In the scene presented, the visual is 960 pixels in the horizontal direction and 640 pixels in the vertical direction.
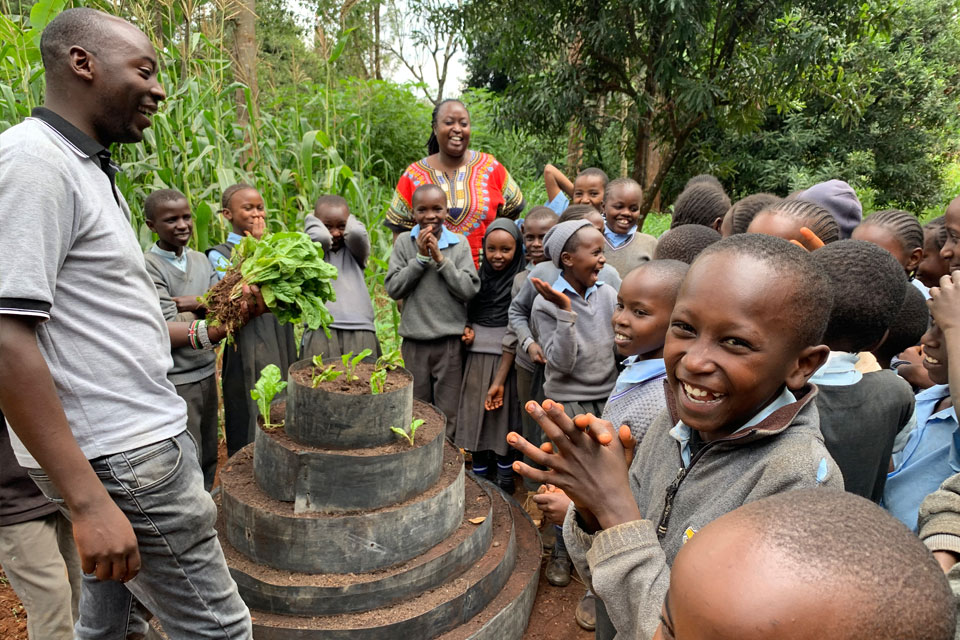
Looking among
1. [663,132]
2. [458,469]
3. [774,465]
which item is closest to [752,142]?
[663,132]

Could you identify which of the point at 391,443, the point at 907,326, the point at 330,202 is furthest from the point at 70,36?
the point at 907,326

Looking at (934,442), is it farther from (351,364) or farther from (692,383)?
(351,364)

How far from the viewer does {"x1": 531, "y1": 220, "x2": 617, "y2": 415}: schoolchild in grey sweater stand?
10.1ft

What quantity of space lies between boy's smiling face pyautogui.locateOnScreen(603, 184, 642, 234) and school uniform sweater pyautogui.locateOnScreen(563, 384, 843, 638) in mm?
2677

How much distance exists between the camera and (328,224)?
4105 mm

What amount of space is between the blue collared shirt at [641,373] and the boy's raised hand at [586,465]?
79 centimetres

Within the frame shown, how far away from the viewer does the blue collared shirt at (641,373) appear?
209 centimetres

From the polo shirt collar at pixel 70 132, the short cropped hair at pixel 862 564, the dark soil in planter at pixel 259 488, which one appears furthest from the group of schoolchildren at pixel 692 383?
the polo shirt collar at pixel 70 132

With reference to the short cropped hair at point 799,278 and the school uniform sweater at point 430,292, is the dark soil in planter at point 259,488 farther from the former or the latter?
the short cropped hair at point 799,278

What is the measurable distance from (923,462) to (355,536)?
204cm

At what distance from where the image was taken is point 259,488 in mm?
2775

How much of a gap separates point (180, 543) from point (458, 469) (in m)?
1.43

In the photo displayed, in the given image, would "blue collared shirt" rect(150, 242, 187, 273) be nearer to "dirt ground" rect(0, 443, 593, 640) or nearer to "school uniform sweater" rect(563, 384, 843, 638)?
"dirt ground" rect(0, 443, 593, 640)

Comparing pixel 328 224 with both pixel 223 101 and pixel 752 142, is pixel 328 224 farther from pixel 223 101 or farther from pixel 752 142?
pixel 752 142
